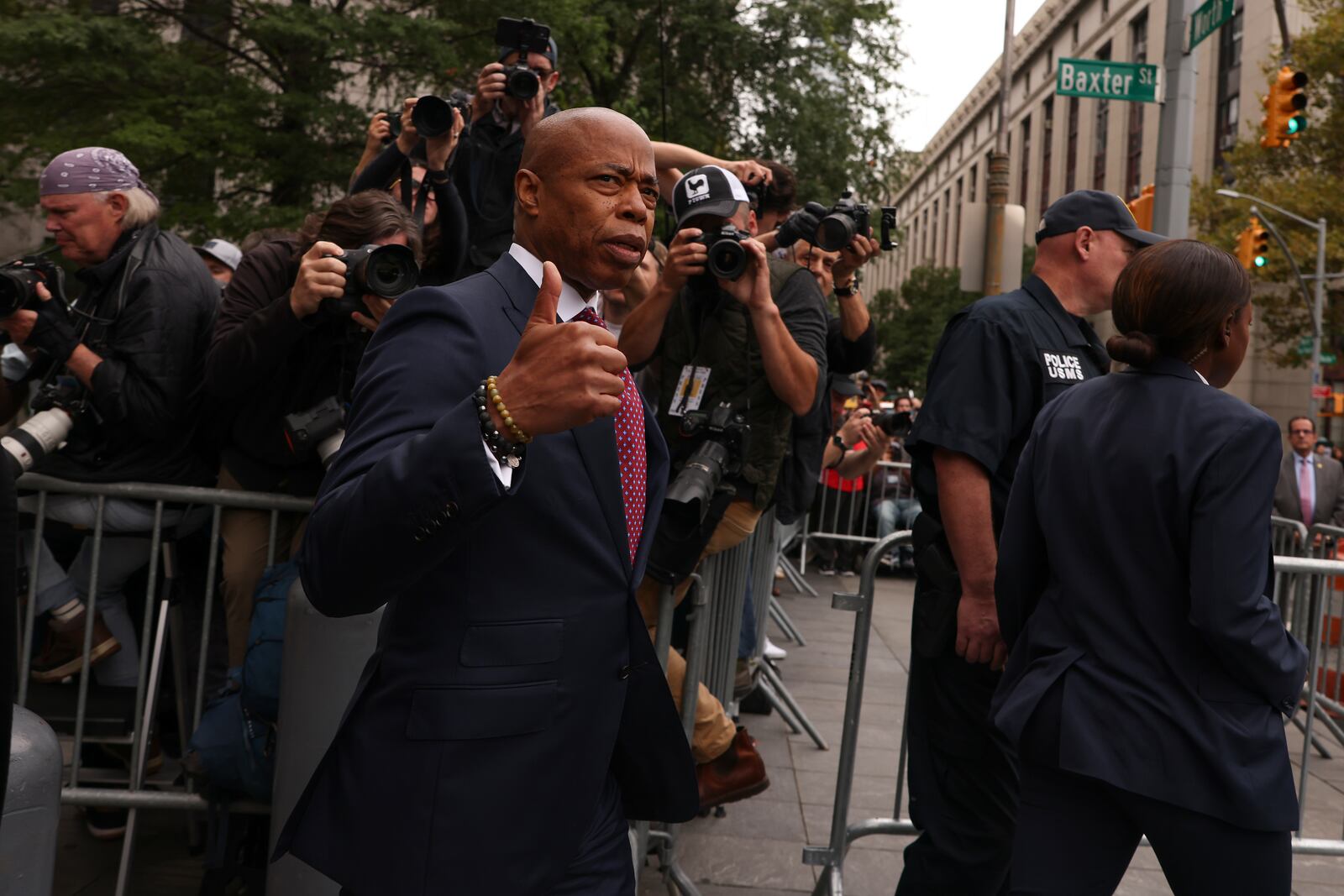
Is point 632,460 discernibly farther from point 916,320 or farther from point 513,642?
point 916,320

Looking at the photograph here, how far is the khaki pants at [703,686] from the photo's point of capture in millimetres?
3959

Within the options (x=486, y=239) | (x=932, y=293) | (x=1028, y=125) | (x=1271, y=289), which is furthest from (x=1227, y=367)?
(x=1028, y=125)

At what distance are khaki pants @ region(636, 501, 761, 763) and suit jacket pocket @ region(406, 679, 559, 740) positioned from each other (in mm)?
1940

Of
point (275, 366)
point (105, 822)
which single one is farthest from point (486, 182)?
point (105, 822)

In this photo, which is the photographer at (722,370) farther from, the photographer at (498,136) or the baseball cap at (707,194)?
the photographer at (498,136)

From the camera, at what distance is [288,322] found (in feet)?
11.9

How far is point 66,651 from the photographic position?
4.05 m

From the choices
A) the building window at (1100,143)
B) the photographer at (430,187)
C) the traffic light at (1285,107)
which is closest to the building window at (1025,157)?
the building window at (1100,143)

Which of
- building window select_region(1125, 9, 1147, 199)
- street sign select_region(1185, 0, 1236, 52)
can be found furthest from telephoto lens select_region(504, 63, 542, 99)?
building window select_region(1125, 9, 1147, 199)

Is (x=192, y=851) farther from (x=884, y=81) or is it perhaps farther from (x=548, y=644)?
(x=884, y=81)

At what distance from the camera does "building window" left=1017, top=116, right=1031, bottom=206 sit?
66875mm

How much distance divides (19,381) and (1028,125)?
68.0m

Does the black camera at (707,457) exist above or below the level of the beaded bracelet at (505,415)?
below

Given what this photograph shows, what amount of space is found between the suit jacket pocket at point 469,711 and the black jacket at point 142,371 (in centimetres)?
244
